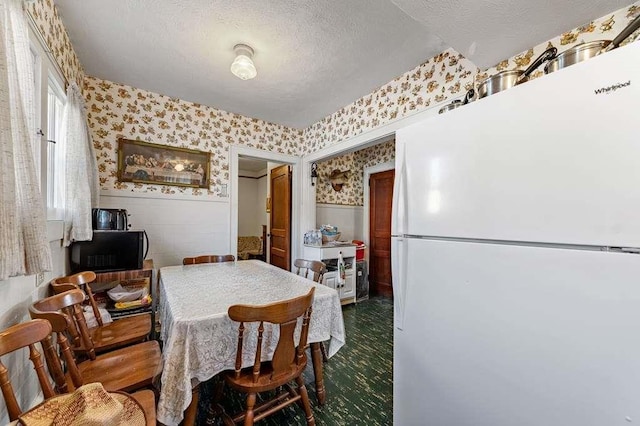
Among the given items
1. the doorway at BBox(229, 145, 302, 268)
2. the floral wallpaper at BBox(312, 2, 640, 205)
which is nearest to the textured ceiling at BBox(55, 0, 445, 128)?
the floral wallpaper at BBox(312, 2, 640, 205)

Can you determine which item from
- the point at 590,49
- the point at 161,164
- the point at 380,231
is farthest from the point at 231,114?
the point at 590,49

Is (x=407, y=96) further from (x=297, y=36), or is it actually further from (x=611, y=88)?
(x=611, y=88)

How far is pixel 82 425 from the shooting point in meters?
0.64

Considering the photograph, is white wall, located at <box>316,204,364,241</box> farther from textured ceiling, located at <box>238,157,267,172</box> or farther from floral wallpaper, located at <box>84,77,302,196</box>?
textured ceiling, located at <box>238,157,267,172</box>

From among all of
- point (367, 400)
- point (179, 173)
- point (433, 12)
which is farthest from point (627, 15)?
point (179, 173)

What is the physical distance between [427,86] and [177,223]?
118 inches

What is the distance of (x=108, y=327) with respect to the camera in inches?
67.9

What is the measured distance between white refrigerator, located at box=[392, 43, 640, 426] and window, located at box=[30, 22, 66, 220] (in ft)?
7.01

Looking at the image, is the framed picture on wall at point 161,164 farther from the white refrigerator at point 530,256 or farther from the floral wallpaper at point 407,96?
the white refrigerator at point 530,256

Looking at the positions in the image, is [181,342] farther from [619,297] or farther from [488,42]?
[488,42]

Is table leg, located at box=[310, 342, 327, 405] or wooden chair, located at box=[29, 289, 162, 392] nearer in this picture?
wooden chair, located at box=[29, 289, 162, 392]

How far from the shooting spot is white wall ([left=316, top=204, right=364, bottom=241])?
13.9ft

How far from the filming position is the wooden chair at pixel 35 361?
79 centimetres

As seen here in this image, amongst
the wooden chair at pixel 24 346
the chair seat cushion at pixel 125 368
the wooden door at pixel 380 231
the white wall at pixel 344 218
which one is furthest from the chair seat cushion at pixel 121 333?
the wooden door at pixel 380 231
